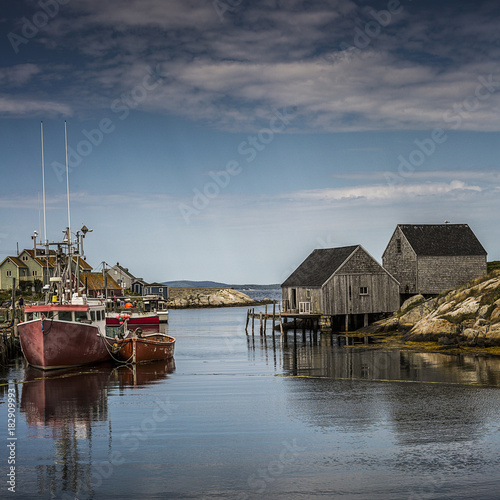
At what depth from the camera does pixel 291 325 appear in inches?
2702

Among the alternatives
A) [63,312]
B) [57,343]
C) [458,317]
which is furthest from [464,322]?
[57,343]

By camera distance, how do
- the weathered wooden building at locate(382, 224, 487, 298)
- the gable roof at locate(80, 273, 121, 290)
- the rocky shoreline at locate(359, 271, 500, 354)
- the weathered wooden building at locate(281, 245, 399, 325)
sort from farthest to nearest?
the gable roof at locate(80, 273, 121, 290)
the weathered wooden building at locate(382, 224, 487, 298)
the weathered wooden building at locate(281, 245, 399, 325)
the rocky shoreline at locate(359, 271, 500, 354)

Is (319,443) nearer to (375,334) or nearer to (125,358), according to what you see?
(125,358)

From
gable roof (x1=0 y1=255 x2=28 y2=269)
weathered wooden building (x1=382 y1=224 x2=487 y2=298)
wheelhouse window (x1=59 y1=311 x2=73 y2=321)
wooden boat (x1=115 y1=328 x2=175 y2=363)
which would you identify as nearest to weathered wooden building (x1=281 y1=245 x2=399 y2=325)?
weathered wooden building (x1=382 y1=224 x2=487 y2=298)

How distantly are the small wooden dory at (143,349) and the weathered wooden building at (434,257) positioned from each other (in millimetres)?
30208

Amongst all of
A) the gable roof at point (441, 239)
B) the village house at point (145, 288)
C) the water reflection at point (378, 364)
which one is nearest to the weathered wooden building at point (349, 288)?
the gable roof at point (441, 239)

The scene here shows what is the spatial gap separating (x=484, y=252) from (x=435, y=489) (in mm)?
54070

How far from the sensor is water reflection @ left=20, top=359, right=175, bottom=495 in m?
14.5

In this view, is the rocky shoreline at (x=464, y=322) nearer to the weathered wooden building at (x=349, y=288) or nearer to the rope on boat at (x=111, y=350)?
the weathered wooden building at (x=349, y=288)

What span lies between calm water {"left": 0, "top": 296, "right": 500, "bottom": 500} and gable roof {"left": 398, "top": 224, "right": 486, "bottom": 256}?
2944 cm

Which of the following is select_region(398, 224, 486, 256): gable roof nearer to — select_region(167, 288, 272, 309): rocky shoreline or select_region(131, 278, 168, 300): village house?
select_region(131, 278, 168, 300): village house

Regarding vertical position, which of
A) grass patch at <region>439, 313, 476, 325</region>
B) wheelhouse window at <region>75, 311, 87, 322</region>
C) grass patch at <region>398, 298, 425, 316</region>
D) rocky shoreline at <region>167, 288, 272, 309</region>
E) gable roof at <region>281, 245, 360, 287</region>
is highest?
gable roof at <region>281, 245, 360, 287</region>

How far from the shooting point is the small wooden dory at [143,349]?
38406mm

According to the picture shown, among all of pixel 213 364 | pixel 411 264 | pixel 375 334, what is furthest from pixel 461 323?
pixel 411 264
